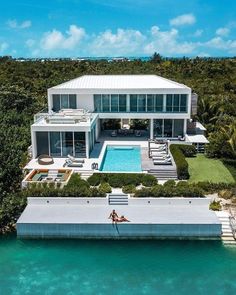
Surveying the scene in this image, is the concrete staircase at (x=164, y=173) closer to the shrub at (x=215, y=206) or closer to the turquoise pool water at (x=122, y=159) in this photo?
the turquoise pool water at (x=122, y=159)

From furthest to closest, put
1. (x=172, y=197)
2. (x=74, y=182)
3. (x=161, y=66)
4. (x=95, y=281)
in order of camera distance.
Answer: (x=161, y=66) < (x=74, y=182) < (x=172, y=197) < (x=95, y=281)

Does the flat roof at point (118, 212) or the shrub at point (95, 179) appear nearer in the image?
the flat roof at point (118, 212)

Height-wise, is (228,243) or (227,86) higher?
(227,86)

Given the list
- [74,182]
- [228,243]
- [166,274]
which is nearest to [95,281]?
[166,274]

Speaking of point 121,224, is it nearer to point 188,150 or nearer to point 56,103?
point 188,150

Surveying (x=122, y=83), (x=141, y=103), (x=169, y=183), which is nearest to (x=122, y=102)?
(x=141, y=103)

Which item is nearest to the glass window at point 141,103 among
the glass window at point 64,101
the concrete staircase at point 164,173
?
the glass window at point 64,101

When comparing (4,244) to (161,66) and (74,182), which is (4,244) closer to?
(74,182)
